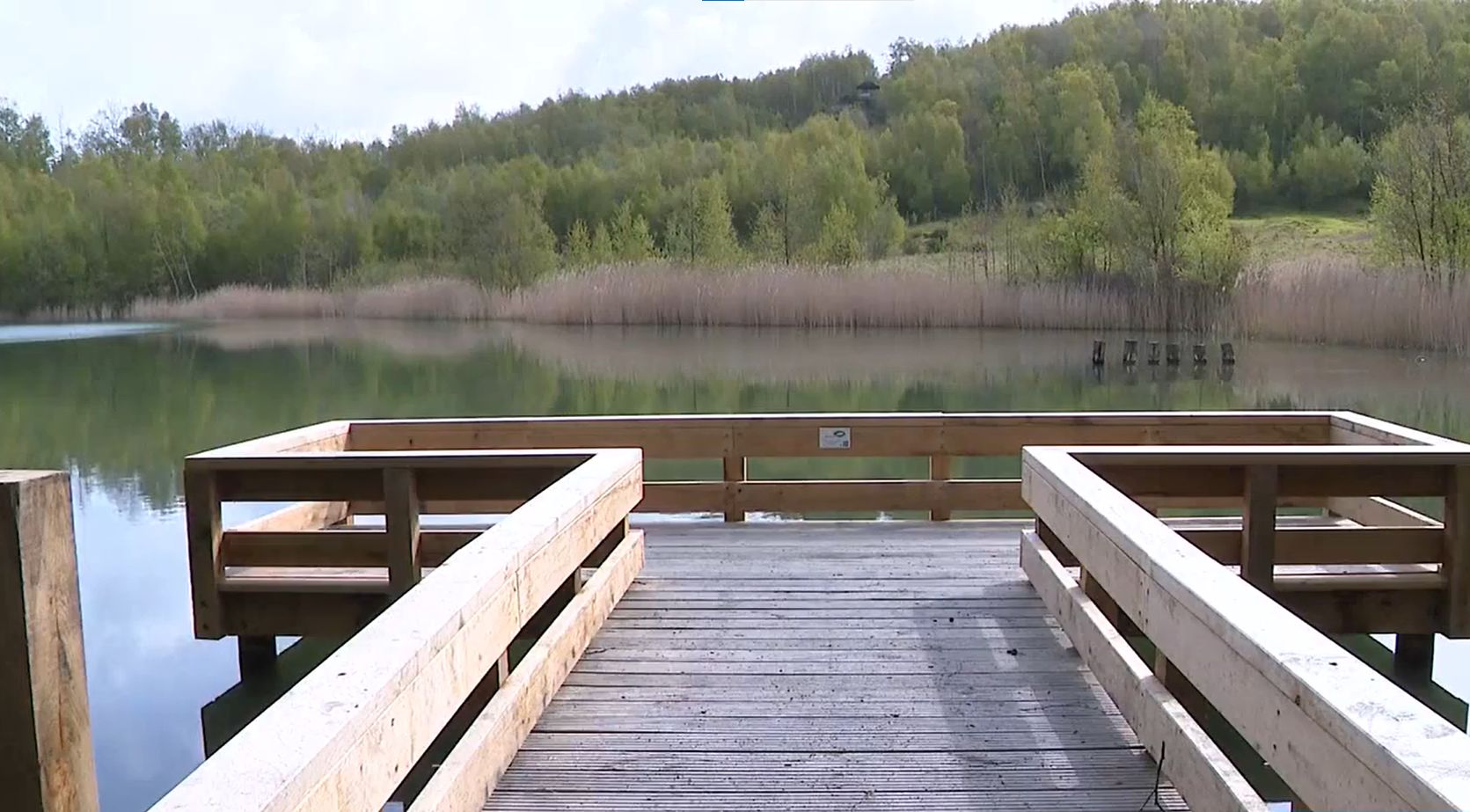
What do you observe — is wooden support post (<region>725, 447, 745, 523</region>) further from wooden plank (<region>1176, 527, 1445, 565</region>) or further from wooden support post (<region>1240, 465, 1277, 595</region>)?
wooden support post (<region>1240, 465, 1277, 595</region>)

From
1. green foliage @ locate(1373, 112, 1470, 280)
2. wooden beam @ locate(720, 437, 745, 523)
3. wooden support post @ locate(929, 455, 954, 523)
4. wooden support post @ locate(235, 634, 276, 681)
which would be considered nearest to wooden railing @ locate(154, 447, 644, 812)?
wooden support post @ locate(235, 634, 276, 681)

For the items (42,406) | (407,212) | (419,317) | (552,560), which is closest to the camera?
(552,560)

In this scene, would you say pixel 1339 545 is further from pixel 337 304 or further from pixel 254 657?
pixel 337 304

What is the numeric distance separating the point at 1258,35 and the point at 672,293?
5859 centimetres

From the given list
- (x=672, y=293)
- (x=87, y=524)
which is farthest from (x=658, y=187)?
(x=87, y=524)

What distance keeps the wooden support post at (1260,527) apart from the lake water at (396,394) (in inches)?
55.6

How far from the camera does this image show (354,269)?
4922cm

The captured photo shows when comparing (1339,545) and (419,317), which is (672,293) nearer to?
(419,317)

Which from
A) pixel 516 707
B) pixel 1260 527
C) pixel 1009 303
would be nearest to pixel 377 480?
pixel 516 707

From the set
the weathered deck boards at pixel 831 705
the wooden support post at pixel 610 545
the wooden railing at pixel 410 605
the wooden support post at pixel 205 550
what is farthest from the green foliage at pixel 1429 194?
the wooden support post at pixel 205 550

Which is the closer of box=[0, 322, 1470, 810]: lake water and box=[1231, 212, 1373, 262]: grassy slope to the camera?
box=[0, 322, 1470, 810]: lake water

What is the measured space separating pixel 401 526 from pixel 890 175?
58.2m

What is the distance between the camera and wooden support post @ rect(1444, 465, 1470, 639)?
422 cm

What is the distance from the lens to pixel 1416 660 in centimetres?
474
